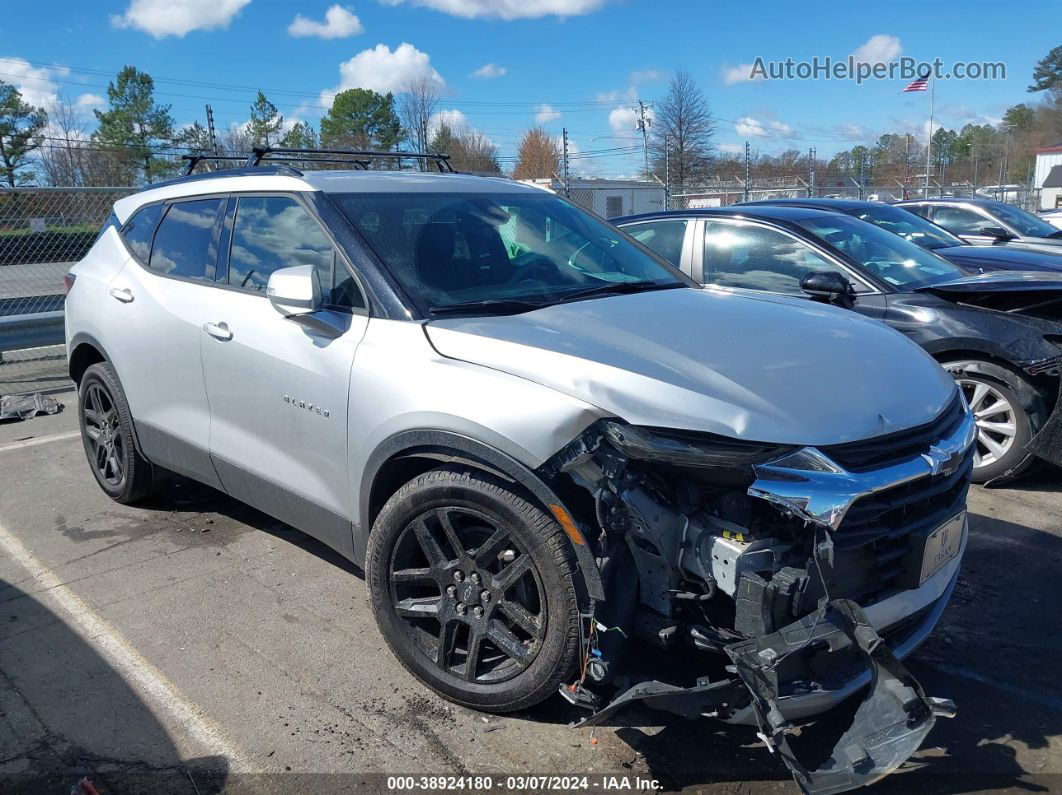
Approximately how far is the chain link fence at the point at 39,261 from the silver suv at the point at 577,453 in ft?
19.0

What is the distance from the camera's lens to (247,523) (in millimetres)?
4945

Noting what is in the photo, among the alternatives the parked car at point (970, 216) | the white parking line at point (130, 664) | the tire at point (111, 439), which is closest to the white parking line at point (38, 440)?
the tire at point (111, 439)

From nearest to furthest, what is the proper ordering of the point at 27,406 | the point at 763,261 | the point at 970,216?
the point at 763,261
the point at 27,406
the point at 970,216

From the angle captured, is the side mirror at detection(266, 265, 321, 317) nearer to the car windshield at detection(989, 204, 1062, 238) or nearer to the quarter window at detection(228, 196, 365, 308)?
the quarter window at detection(228, 196, 365, 308)

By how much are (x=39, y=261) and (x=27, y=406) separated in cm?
390

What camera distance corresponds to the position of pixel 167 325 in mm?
4262

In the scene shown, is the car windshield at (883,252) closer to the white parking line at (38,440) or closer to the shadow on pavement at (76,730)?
the shadow on pavement at (76,730)

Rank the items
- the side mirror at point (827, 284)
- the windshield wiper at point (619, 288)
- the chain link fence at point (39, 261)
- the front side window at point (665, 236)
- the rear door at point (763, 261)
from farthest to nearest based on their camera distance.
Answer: the chain link fence at point (39, 261) → the front side window at point (665, 236) → the rear door at point (763, 261) → the side mirror at point (827, 284) → the windshield wiper at point (619, 288)

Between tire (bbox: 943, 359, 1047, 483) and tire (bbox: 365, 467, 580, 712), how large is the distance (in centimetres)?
356

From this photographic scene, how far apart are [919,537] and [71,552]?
4.09 metres

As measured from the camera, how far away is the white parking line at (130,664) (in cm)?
296

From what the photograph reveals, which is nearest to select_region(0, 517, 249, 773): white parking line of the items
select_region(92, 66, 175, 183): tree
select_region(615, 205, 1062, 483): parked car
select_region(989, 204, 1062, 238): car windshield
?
select_region(615, 205, 1062, 483): parked car

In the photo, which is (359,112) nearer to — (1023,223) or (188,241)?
(1023,223)

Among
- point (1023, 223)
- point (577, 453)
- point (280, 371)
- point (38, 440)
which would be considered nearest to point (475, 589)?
point (577, 453)
